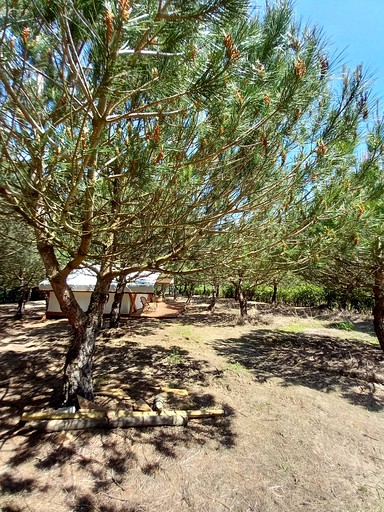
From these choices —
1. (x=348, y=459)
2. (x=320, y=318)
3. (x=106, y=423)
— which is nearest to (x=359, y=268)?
(x=348, y=459)

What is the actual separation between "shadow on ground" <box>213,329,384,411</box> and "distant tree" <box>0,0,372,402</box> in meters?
3.36

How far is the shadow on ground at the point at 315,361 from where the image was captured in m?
5.39

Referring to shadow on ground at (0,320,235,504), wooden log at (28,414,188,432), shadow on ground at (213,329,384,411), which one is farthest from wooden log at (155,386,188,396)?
shadow on ground at (213,329,384,411)

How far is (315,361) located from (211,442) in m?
4.48

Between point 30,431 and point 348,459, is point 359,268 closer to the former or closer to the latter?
point 348,459

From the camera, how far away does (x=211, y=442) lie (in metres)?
3.49

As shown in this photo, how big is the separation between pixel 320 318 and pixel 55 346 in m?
13.3

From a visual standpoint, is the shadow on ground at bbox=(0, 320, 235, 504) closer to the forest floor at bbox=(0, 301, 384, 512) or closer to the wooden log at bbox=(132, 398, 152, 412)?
the forest floor at bbox=(0, 301, 384, 512)

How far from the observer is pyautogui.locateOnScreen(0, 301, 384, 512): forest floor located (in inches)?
104

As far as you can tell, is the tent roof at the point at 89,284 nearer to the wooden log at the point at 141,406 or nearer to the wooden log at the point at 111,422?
the wooden log at the point at 141,406

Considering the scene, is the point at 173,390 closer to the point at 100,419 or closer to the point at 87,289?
the point at 100,419

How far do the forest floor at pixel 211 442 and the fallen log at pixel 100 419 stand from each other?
84mm

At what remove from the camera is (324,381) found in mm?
5621

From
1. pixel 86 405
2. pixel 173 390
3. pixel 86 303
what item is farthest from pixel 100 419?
pixel 86 303
